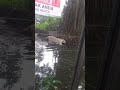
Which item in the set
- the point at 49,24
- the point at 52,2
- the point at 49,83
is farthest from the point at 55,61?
the point at 52,2

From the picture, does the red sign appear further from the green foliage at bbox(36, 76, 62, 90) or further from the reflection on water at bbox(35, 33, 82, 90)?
the green foliage at bbox(36, 76, 62, 90)

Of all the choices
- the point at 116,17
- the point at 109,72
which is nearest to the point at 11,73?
the point at 109,72

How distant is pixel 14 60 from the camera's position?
1.89 metres

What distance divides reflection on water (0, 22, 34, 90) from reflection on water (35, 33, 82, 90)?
10 centimetres

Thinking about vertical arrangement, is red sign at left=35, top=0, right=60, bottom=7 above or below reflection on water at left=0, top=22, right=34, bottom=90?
above

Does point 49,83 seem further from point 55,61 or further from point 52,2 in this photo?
point 52,2

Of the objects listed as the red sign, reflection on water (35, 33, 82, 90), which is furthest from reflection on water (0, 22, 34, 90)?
the red sign

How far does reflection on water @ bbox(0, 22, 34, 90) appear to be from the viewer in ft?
6.08

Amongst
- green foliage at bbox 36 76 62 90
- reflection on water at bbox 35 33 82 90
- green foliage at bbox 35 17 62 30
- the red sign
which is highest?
the red sign

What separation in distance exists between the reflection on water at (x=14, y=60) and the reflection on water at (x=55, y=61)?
0.33 feet

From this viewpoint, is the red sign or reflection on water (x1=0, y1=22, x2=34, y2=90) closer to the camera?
reflection on water (x1=0, y1=22, x2=34, y2=90)

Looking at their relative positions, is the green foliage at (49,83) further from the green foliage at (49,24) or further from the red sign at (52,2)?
the red sign at (52,2)

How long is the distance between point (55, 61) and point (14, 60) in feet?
1.23

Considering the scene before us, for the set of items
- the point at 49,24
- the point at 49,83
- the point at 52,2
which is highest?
the point at 52,2
